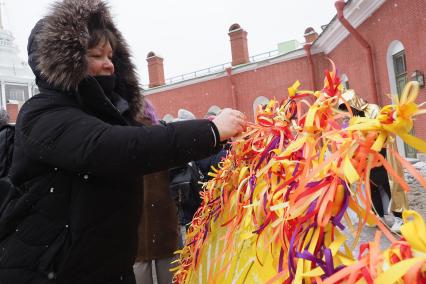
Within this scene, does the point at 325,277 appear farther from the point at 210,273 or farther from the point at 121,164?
the point at 210,273

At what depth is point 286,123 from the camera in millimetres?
1416

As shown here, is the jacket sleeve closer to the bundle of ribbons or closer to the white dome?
the bundle of ribbons

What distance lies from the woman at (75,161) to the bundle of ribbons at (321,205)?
0.81 feet

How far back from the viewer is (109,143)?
4.15 feet

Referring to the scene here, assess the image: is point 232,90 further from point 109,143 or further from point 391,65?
point 109,143

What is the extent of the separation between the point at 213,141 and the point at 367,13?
1068cm

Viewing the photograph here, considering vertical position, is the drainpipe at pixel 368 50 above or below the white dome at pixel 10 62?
below

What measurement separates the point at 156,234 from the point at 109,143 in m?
1.87

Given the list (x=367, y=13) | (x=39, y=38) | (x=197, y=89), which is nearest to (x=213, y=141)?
(x=39, y=38)

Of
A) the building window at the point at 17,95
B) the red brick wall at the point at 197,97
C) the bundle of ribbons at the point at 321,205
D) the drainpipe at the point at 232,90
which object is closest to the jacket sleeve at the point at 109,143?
the bundle of ribbons at the point at 321,205

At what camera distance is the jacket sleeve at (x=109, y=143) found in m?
1.26

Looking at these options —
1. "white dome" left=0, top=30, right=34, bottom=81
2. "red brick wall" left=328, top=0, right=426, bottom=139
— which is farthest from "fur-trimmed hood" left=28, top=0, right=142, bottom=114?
"white dome" left=0, top=30, right=34, bottom=81

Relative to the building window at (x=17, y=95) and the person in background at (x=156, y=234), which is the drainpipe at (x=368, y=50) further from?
the building window at (x=17, y=95)

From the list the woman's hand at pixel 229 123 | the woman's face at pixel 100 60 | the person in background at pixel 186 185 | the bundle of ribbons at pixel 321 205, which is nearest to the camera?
the bundle of ribbons at pixel 321 205
